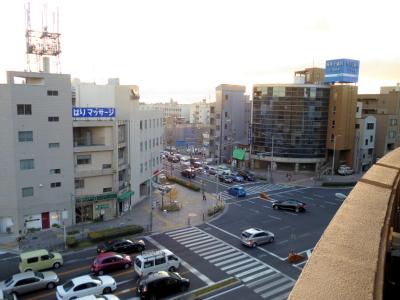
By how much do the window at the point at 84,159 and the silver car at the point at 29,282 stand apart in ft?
50.3

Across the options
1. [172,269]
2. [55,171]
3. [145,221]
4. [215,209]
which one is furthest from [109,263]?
[215,209]

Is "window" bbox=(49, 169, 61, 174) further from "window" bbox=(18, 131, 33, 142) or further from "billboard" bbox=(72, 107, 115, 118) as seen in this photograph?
"billboard" bbox=(72, 107, 115, 118)

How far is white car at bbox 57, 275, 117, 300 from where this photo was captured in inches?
838

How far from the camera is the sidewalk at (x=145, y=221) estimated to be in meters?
31.5

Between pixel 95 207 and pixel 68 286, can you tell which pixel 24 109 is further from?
pixel 68 286

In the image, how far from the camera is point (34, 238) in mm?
33000

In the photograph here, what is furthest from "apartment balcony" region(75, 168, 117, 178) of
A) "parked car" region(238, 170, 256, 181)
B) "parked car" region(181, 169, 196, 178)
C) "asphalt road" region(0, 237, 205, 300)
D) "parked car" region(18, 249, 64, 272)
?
"parked car" region(238, 170, 256, 181)

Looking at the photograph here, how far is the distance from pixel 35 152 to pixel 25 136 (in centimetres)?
180

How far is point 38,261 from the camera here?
26.0 metres

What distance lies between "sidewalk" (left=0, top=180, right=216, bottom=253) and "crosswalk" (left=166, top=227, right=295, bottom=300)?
2820 mm

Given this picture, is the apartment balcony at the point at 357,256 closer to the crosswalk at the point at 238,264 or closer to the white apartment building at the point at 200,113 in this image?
the crosswalk at the point at 238,264

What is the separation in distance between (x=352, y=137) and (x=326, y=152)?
18.7ft

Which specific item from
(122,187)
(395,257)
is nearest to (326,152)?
(122,187)

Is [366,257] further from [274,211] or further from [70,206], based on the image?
[274,211]
